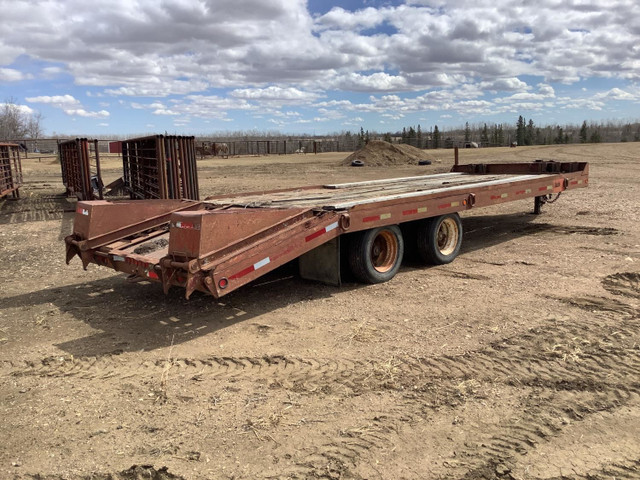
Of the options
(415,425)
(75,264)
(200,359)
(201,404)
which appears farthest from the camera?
(75,264)

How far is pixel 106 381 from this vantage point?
4.30 meters

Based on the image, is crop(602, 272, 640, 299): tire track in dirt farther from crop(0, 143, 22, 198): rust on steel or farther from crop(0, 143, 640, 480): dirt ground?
crop(0, 143, 22, 198): rust on steel

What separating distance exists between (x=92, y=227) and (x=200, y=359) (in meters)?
2.45

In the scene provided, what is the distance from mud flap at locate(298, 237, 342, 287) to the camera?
648 cm

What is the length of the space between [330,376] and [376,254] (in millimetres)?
2974

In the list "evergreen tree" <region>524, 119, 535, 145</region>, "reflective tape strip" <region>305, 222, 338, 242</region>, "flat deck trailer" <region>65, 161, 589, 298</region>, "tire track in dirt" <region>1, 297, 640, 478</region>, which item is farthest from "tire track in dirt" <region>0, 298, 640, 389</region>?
"evergreen tree" <region>524, 119, 535, 145</region>

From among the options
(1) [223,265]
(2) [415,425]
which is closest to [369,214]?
(1) [223,265]

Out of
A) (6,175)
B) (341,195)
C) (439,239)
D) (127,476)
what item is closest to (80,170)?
(6,175)

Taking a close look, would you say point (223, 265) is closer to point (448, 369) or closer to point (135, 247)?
point (135, 247)

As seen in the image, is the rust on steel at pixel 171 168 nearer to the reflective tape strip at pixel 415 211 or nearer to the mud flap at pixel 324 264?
the mud flap at pixel 324 264

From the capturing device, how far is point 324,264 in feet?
21.8

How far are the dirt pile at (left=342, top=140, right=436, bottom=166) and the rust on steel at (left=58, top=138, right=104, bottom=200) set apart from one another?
18309mm

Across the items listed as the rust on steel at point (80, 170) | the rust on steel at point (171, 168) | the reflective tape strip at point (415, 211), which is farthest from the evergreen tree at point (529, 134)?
the reflective tape strip at point (415, 211)

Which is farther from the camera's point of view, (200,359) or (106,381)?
(200,359)
